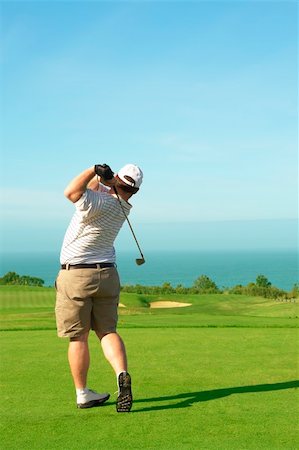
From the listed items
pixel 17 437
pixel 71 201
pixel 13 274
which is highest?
pixel 13 274

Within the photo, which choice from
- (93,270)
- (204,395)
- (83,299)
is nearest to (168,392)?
(204,395)

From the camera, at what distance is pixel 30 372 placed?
5.31 metres

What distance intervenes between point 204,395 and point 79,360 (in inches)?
35.9

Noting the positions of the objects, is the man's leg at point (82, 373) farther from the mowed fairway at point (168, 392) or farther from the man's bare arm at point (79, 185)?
the man's bare arm at point (79, 185)

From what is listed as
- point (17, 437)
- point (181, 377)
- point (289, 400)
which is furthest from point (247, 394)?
point (17, 437)

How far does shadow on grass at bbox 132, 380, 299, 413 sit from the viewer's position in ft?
13.8

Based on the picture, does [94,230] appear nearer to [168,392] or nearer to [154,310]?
[168,392]

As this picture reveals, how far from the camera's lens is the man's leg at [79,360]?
450 cm

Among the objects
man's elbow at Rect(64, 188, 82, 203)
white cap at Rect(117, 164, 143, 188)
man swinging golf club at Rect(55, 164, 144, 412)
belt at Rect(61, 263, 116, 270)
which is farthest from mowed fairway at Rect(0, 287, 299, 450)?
white cap at Rect(117, 164, 143, 188)

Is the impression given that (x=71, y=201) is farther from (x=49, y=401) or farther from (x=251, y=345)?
(x=251, y=345)

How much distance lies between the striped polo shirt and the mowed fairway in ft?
3.26

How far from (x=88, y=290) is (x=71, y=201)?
656mm

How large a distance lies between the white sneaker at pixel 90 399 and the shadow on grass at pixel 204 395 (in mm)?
235

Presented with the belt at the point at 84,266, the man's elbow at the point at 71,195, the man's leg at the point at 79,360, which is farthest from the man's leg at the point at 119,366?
the man's elbow at the point at 71,195
